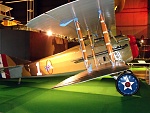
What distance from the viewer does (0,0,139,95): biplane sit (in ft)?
12.3

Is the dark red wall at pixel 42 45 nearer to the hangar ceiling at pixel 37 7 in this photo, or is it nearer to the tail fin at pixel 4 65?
the tail fin at pixel 4 65

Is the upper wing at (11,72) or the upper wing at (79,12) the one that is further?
the upper wing at (11,72)

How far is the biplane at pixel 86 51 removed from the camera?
3.74 meters

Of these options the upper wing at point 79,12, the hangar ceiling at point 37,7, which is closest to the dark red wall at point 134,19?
the hangar ceiling at point 37,7

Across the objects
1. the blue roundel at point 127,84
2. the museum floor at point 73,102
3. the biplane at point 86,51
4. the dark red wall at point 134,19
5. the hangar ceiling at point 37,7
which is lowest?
the museum floor at point 73,102

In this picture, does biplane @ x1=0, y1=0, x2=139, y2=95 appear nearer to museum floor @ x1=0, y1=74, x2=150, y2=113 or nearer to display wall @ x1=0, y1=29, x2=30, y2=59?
museum floor @ x1=0, y1=74, x2=150, y2=113

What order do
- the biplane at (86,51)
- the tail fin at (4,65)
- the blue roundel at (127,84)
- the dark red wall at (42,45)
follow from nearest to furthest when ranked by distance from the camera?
the biplane at (86,51) < the blue roundel at (127,84) < the tail fin at (4,65) < the dark red wall at (42,45)

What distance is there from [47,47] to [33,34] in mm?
1517

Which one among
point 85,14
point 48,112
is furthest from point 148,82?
point 48,112

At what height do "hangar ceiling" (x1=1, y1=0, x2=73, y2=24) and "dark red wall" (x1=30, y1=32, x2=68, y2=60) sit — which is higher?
"hangar ceiling" (x1=1, y1=0, x2=73, y2=24)

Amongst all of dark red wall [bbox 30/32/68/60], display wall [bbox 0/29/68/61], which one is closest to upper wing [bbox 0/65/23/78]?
display wall [bbox 0/29/68/61]

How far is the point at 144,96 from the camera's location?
4664mm

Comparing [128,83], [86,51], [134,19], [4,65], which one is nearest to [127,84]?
[128,83]

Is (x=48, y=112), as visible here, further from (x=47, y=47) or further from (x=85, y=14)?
(x=47, y=47)
